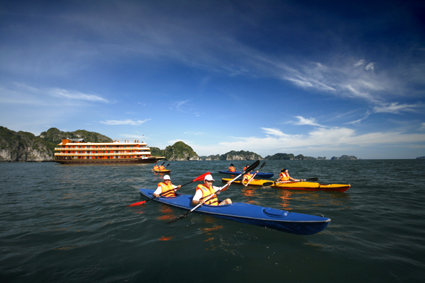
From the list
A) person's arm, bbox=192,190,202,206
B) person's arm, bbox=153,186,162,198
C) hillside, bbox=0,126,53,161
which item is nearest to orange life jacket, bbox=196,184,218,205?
person's arm, bbox=192,190,202,206

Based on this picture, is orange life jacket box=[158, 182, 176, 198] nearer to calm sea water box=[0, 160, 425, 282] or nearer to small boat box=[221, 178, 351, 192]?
calm sea water box=[0, 160, 425, 282]

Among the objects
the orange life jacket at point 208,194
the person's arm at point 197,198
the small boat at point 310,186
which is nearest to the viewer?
the person's arm at point 197,198

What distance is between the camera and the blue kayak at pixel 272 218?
16.1 feet

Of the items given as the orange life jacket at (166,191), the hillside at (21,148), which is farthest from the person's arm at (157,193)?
the hillside at (21,148)

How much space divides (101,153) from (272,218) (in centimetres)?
6348

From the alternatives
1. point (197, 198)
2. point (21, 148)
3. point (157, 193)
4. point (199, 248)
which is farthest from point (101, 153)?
point (21, 148)

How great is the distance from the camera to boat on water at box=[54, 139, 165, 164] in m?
53.0

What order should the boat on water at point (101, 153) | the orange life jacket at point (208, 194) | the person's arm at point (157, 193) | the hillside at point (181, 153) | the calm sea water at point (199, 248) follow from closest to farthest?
the calm sea water at point (199, 248) < the orange life jacket at point (208, 194) < the person's arm at point (157, 193) < the boat on water at point (101, 153) < the hillside at point (181, 153)

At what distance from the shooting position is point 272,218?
5.46m

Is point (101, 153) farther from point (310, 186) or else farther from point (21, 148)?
point (21, 148)

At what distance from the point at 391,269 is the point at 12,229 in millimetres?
11303

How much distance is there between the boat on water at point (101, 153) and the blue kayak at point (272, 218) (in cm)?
5190

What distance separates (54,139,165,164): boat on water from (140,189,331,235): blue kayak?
170 ft

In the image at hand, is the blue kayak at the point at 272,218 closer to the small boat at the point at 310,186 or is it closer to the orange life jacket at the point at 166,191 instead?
the orange life jacket at the point at 166,191
